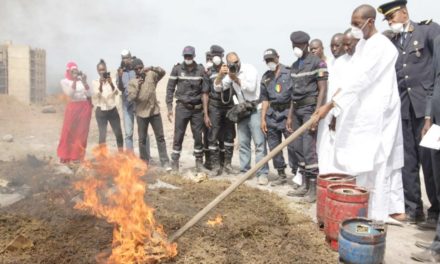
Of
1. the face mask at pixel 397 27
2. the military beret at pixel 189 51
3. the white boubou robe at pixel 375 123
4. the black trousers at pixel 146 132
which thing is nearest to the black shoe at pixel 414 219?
the white boubou robe at pixel 375 123

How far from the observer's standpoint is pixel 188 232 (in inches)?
174

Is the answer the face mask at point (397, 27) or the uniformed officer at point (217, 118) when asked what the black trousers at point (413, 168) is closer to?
the face mask at point (397, 27)

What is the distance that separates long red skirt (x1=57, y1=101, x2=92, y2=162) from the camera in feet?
29.2

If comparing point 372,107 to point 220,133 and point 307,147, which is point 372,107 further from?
point 220,133

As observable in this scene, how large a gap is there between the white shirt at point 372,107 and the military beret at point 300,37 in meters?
1.29

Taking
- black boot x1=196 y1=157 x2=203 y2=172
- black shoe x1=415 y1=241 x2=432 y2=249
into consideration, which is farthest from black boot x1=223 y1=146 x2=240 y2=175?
black shoe x1=415 y1=241 x2=432 y2=249

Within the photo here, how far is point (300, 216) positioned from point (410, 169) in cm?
166

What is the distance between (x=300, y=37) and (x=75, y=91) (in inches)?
208

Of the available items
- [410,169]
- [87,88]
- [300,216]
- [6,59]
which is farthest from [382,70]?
[6,59]

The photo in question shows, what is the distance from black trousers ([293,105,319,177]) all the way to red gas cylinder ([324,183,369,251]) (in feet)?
6.40

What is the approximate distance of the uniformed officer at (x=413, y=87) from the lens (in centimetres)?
511

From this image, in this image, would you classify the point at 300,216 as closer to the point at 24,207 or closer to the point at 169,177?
the point at 169,177

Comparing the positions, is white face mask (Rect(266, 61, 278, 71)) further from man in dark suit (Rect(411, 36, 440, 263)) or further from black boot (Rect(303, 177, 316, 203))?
man in dark suit (Rect(411, 36, 440, 263))

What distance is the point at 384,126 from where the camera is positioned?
514 cm
